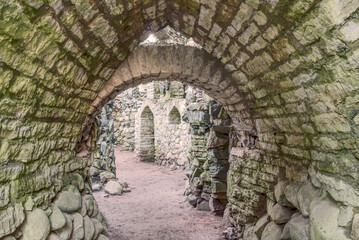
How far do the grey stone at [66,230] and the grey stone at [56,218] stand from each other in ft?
0.16

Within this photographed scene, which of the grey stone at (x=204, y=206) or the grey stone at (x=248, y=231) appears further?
the grey stone at (x=204, y=206)

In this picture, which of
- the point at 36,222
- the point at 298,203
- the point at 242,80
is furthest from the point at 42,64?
the point at 298,203

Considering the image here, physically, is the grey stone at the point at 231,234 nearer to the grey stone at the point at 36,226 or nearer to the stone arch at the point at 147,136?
the grey stone at the point at 36,226

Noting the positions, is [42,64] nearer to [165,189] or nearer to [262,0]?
[262,0]

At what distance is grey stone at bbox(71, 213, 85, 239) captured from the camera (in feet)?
8.39

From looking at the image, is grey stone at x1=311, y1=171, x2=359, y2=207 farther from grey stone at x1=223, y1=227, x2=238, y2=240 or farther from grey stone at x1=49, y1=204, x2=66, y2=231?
grey stone at x1=223, y1=227, x2=238, y2=240

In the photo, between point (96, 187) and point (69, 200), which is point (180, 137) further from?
point (69, 200)

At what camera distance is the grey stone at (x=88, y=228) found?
2.78 meters

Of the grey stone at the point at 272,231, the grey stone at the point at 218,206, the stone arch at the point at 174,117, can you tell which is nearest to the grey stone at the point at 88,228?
the grey stone at the point at 272,231

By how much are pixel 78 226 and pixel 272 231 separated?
83.4 inches

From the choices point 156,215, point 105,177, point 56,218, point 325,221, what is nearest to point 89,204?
point 56,218

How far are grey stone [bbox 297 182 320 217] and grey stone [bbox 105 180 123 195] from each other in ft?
18.0

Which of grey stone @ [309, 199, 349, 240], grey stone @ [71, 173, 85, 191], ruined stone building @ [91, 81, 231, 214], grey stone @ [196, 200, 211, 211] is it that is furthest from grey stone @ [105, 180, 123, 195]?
grey stone @ [309, 199, 349, 240]

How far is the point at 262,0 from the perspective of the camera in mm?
1839
